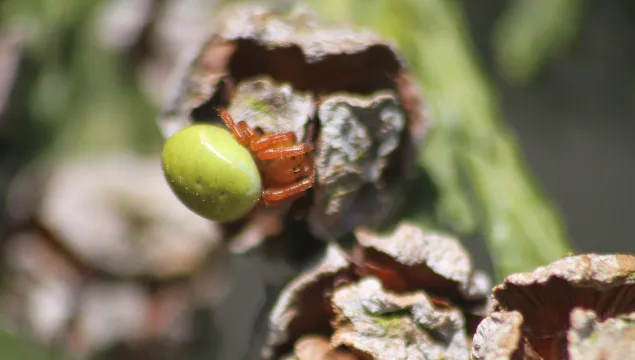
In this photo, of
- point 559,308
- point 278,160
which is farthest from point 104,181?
point 559,308

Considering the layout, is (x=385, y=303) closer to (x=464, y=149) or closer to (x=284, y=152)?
(x=284, y=152)

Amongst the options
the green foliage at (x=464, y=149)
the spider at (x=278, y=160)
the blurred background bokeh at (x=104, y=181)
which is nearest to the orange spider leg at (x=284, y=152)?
the spider at (x=278, y=160)

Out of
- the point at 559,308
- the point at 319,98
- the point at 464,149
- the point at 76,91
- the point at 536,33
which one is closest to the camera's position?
the point at 559,308

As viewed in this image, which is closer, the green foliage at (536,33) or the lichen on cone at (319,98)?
the lichen on cone at (319,98)

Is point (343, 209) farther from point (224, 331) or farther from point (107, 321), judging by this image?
point (224, 331)

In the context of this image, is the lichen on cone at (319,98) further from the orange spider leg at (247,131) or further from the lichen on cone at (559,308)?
the lichen on cone at (559,308)
